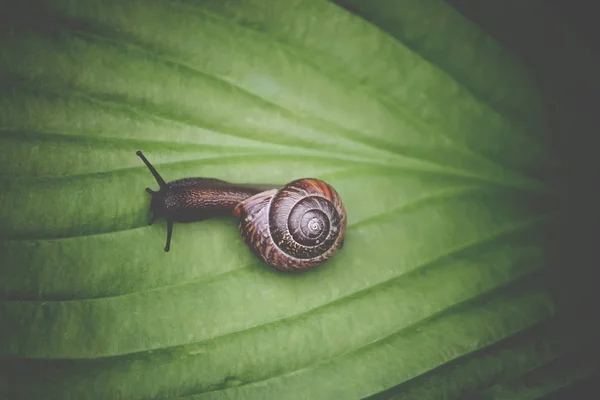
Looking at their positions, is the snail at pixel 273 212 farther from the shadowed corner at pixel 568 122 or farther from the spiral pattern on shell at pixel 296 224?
the shadowed corner at pixel 568 122

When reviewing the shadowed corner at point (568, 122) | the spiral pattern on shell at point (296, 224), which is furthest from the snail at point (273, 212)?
the shadowed corner at point (568, 122)

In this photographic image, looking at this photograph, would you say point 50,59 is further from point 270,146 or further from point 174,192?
point 270,146

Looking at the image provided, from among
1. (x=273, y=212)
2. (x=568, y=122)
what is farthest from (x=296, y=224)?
(x=568, y=122)

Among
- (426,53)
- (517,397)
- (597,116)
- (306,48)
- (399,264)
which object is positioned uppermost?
(306,48)

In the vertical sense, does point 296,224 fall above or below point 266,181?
below

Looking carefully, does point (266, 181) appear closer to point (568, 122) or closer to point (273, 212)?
point (273, 212)

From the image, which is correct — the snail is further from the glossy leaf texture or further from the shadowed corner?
the shadowed corner

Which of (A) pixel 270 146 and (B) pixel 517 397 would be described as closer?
(B) pixel 517 397

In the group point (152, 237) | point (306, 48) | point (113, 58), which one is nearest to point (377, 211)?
point (306, 48)
